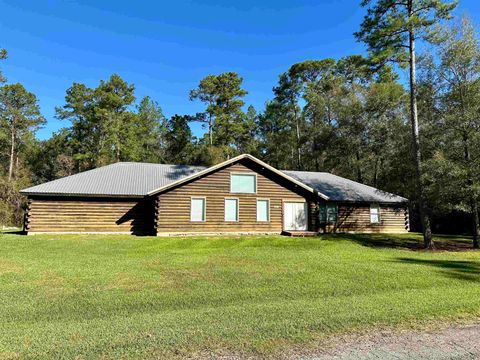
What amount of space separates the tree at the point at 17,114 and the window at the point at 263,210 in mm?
32271

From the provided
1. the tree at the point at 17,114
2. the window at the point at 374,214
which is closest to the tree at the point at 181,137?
the tree at the point at 17,114

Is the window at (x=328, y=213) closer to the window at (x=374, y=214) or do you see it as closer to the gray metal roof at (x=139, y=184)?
the gray metal roof at (x=139, y=184)

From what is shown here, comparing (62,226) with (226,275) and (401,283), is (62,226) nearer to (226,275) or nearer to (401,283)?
(226,275)

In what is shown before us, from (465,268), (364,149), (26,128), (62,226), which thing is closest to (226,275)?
(465,268)

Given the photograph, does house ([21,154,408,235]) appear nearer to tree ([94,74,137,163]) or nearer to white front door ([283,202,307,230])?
white front door ([283,202,307,230])

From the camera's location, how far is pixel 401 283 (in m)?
9.18

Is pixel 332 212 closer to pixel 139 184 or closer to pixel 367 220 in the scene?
pixel 367 220

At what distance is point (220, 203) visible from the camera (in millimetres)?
22125

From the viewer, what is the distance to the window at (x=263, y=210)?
22812mm

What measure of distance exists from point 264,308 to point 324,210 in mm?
19088

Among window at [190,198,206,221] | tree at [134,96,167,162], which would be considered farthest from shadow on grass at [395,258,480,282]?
tree at [134,96,167,162]

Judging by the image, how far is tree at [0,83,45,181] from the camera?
41469 mm

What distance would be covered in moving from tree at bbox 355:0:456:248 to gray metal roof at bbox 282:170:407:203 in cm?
606

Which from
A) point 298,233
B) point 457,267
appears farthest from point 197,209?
point 457,267
